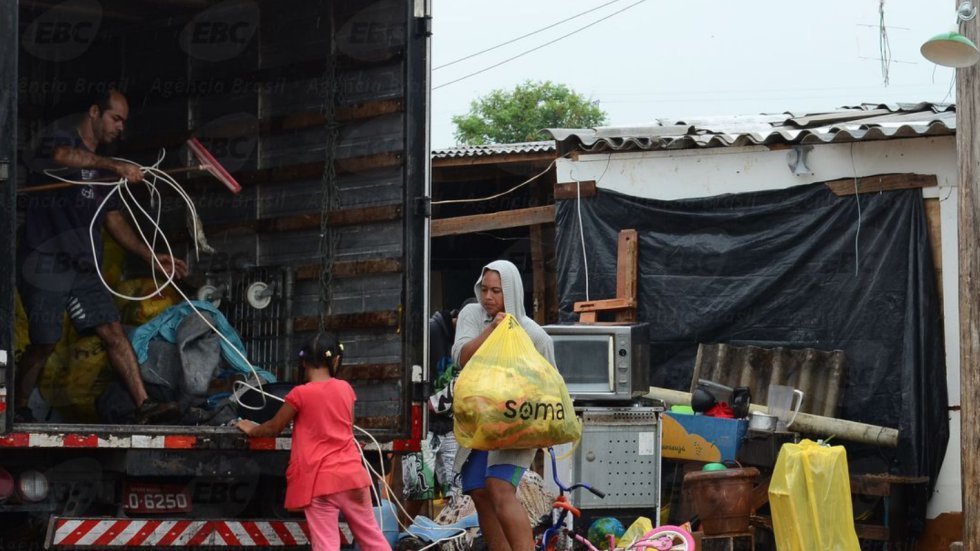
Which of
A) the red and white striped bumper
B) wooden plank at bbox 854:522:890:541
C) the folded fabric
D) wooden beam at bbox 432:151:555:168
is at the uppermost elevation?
wooden beam at bbox 432:151:555:168

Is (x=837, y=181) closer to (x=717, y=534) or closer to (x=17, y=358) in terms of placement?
(x=717, y=534)

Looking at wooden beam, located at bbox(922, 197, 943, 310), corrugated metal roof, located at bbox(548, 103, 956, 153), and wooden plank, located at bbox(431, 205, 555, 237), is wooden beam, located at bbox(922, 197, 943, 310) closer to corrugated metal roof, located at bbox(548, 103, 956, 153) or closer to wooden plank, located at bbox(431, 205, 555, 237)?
corrugated metal roof, located at bbox(548, 103, 956, 153)

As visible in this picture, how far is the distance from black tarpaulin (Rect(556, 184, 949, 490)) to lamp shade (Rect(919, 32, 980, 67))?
359 cm

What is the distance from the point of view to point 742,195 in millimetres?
11453

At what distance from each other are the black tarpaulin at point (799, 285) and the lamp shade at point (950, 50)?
11.8ft

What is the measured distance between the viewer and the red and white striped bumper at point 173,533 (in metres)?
6.46

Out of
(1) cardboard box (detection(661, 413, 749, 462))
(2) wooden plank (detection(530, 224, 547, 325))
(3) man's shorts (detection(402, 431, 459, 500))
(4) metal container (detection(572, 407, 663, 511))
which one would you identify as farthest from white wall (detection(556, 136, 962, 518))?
(3) man's shorts (detection(402, 431, 459, 500))

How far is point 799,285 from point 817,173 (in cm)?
91

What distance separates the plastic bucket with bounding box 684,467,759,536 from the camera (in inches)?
353

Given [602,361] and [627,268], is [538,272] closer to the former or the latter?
[627,268]

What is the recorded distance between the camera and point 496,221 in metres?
13.1

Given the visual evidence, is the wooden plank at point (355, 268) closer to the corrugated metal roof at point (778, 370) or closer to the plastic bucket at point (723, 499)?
the plastic bucket at point (723, 499)

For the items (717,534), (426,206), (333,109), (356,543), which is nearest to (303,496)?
(356,543)

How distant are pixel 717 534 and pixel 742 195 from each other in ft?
11.3
